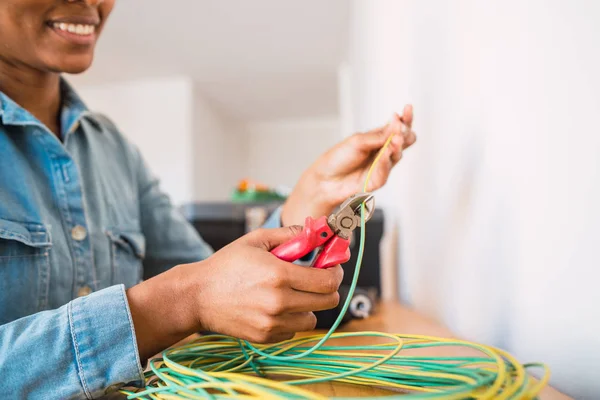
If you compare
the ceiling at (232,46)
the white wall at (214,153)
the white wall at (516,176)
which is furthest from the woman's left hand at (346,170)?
the white wall at (214,153)

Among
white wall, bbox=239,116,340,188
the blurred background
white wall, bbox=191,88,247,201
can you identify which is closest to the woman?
the blurred background

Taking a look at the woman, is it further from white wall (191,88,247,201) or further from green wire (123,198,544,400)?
white wall (191,88,247,201)

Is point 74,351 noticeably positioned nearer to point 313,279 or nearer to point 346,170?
point 313,279

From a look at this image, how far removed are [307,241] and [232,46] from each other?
345cm

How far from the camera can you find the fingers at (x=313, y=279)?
0.43m

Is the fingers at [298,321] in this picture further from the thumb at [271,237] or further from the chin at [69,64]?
the chin at [69,64]

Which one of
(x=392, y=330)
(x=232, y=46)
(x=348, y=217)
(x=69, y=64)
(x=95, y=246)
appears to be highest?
(x=232, y=46)

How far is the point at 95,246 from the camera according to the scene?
2.44 ft

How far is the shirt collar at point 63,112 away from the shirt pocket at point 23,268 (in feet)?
0.49

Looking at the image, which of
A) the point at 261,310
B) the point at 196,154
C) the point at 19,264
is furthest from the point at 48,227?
the point at 196,154

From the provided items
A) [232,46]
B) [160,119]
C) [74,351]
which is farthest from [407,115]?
[160,119]

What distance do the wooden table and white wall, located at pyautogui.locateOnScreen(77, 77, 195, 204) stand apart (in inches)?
137

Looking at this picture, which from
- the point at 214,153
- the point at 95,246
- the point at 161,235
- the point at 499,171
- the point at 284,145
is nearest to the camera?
the point at 499,171

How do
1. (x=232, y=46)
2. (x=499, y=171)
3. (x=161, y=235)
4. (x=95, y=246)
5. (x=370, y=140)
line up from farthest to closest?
(x=232, y=46) < (x=161, y=235) < (x=95, y=246) < (x=370, y=140) < (x=499, y=171)
